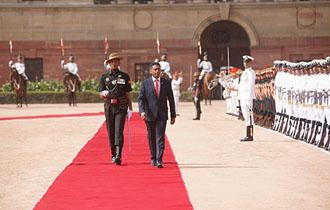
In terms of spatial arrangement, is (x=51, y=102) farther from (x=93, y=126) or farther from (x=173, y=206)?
(x=173, y=206)

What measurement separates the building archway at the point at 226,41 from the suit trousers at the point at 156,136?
3858 cm

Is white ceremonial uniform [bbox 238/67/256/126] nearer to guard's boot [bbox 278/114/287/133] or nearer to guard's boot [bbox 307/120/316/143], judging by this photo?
guard's boot [bbox 307/120/316/143]

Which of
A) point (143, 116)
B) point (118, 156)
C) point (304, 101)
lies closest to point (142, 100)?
point (143, 116)

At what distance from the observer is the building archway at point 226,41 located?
51.2 meters

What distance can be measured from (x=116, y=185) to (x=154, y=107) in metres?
2.64

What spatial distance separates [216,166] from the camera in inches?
498

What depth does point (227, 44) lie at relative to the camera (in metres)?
51.4

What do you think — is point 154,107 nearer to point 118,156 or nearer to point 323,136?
point 118,156

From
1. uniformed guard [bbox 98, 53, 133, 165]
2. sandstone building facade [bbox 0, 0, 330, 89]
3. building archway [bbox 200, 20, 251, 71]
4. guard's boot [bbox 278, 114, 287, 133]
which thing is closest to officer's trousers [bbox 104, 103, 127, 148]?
uniformed guard [bbox 98, 53, 133, 165]

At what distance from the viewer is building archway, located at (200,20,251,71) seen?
5119 centimetres

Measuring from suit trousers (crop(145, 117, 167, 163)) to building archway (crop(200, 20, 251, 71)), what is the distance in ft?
127

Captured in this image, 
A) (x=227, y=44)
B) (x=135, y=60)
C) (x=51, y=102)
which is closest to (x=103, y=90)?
(x=51, y=102)

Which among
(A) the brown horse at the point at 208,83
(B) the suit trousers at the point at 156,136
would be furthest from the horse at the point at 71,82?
(B) the suit trousers at the point at 156,136

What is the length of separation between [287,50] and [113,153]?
35.9 meters
